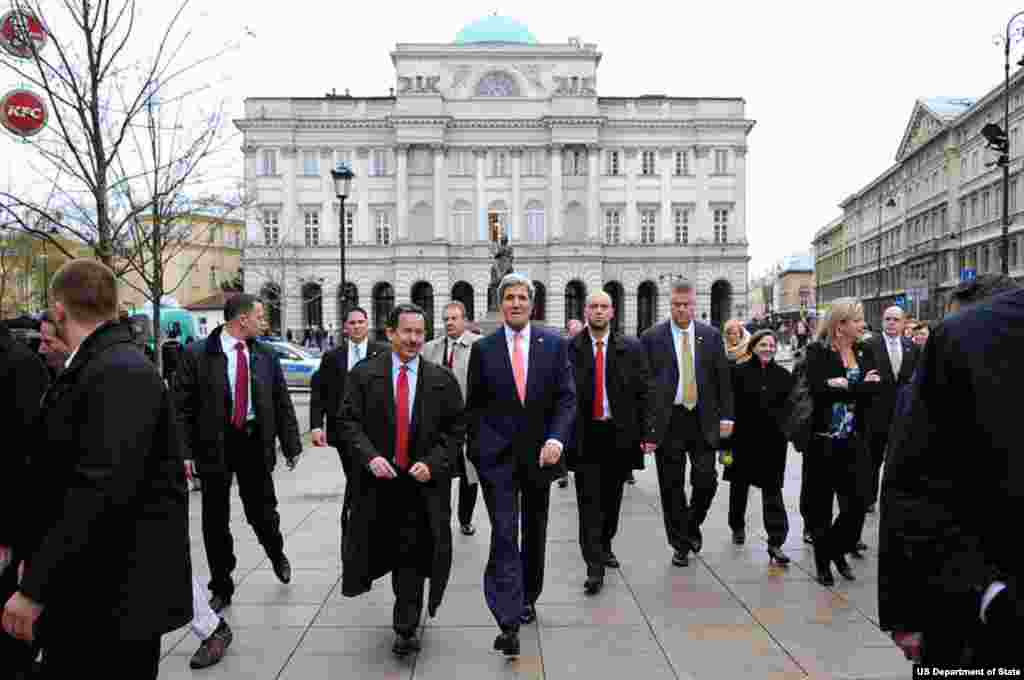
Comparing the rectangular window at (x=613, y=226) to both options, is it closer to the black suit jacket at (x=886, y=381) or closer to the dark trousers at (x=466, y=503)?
the black suit jacket at (x=886, y=381)

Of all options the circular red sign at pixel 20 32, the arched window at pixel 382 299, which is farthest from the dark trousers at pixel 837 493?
the arched window at pixel 382 299

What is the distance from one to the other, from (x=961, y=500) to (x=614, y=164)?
229 ft

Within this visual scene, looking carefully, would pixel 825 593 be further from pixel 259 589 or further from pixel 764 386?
pixel 259 589

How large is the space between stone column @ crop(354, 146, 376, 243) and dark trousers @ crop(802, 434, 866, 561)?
6488 centimetres

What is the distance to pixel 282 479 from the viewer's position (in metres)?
12.5

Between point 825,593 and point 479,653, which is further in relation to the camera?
point 825,593

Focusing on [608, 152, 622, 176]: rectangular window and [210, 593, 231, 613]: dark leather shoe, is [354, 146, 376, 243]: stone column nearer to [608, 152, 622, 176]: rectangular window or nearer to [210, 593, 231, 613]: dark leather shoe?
[608, 152, 622, 176]: rectangular window

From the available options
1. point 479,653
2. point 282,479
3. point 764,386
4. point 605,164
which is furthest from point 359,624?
point 605,164

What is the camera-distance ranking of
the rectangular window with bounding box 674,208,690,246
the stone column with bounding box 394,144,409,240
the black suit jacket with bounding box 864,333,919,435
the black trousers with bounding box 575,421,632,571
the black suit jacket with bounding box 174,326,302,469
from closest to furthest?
the black suit jacket with bounding box 174,326,302,469, the black trousers with bounding box 575,421,632,571, the black suit jacket with bounding box 864,333,919,435, the stone column with bounding box 394,144,409,240, the rectangular window with bounding box 674,208,690,246

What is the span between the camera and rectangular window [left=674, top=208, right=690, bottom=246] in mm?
70438

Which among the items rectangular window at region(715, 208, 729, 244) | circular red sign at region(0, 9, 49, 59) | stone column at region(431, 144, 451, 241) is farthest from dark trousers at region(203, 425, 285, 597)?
rectangular window at region(715, 208, 729, 244)

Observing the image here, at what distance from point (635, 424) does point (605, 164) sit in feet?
213

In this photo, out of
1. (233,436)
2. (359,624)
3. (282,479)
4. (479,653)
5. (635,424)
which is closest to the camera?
(479,653)

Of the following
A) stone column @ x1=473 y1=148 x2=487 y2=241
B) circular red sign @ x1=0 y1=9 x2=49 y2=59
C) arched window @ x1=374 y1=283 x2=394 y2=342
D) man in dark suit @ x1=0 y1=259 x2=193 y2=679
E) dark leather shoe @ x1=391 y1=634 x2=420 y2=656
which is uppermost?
stone column @ x1=473 y1=148 x2=487 y2=241
